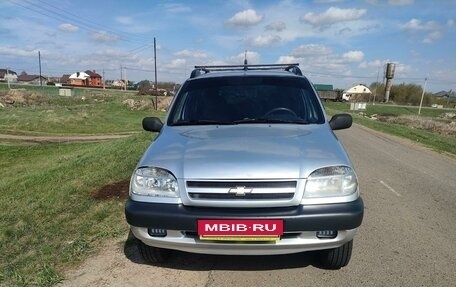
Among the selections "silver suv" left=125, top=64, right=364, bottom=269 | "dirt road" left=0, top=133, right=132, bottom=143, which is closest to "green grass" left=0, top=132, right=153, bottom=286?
"silver suv" left=125, top=64, right=364, bottom=269

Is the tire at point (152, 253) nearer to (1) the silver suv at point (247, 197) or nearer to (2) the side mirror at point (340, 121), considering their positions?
(1) the silver suv at point (247, 197)

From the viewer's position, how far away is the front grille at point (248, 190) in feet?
9.90

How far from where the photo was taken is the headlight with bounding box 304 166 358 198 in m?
3.10

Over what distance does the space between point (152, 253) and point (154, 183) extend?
806mm

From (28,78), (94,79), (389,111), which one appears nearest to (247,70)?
(389,111)

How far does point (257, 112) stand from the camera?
171 inches

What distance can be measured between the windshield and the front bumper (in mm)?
1323

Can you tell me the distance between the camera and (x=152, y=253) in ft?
12.0

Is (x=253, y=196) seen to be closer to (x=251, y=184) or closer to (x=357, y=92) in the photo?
(x=251, y=184)

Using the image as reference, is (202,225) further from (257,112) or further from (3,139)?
(3,139)

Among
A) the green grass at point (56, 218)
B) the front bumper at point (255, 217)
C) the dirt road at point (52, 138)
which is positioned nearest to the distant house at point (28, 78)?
the dirt road at point (52, 138)

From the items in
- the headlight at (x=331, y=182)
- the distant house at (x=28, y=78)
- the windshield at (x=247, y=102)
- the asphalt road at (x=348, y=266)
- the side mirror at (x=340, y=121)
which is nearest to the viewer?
the headlight at (x=331, y=182)

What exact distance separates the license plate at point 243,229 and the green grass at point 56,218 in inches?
57.9

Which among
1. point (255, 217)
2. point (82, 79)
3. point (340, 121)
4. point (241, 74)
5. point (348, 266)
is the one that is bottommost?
point (82, 79)
